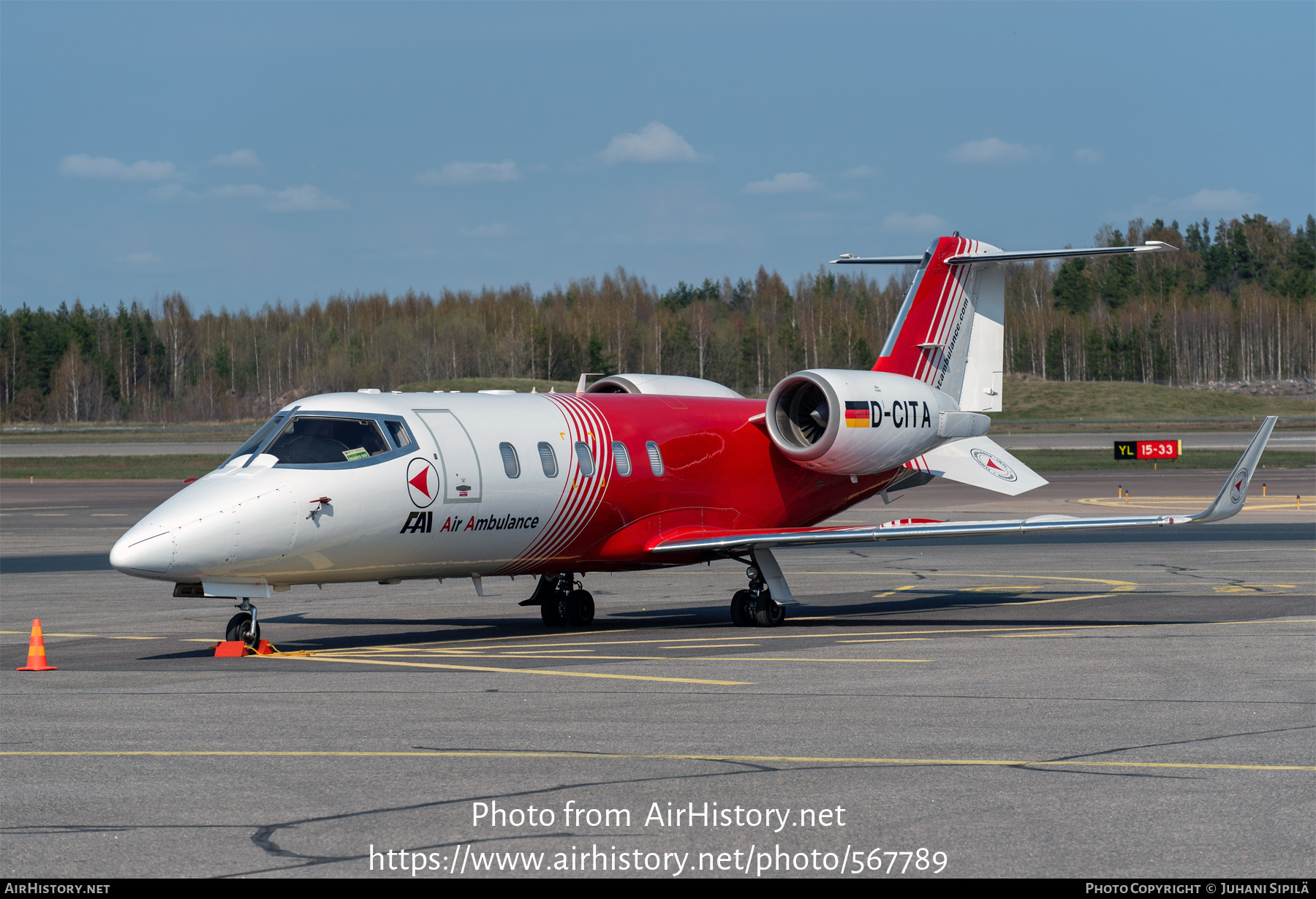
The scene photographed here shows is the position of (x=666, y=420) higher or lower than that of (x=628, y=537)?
higher

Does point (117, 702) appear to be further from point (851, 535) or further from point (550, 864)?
point (851, 535)

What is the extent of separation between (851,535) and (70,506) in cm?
3850

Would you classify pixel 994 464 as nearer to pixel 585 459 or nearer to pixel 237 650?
pixel 585 459

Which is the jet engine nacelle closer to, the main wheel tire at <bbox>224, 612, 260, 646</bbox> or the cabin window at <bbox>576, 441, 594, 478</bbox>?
the cabin window at <bbox>576, 441, 594, 478</bbox>

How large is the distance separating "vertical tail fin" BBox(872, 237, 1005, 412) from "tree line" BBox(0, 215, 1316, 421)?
126 metres

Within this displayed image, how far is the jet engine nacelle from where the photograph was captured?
21.5 metres

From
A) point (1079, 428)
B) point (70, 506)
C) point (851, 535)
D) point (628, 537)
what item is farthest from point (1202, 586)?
point (1079, 428)

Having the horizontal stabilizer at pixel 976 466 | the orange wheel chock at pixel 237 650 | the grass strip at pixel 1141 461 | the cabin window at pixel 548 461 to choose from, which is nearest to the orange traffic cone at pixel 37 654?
the orange wheel chock at pixel 237 650

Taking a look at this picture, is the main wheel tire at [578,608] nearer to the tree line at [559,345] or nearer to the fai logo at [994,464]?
the fai logo at [994,464]

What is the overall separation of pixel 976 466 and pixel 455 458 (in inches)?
378

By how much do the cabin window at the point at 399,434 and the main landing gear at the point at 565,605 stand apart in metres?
3.87

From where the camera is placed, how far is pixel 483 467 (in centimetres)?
1858

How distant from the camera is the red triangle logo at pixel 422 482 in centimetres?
1772

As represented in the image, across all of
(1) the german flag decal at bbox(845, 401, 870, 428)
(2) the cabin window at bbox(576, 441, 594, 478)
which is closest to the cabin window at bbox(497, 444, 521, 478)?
(2) the cabin window at bbox(576, 441, 594, 478)
